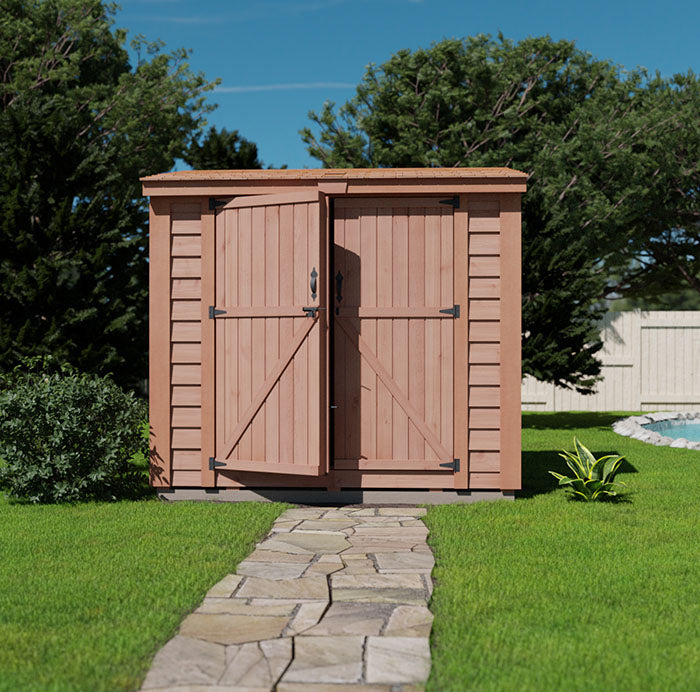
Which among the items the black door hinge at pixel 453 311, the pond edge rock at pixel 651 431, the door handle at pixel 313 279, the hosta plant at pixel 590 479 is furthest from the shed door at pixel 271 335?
the pond edge rock at pixel 651 431

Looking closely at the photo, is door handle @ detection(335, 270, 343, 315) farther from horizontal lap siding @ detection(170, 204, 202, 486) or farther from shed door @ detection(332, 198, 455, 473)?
horizontal lap siding @ detection(170, 204, 202, 486)

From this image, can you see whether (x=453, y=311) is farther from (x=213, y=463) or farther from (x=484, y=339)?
(x=213, y=463)

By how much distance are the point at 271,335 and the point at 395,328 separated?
1015 mm

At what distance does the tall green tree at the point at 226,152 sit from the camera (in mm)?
18891

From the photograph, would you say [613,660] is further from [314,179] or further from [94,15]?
[94,15]

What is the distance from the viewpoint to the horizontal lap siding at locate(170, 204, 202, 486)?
689 centimetres

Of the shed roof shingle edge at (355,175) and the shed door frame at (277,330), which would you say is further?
the shed roof shingle edge at (355,175)

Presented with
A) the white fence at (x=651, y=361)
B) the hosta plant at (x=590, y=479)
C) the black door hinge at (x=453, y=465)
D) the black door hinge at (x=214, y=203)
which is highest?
the black door hinge at (x=214, y=203)

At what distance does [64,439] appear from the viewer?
6.83 m

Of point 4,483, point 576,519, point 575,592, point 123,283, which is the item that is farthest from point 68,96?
point 575,592

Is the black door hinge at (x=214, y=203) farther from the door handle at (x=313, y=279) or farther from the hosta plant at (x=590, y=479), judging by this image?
the hosta plant at (x=590, y=479)

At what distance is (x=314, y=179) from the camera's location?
22.0ft

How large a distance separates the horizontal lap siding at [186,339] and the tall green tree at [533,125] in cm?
1168

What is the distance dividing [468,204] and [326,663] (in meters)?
4.44
